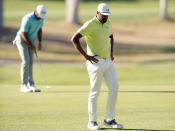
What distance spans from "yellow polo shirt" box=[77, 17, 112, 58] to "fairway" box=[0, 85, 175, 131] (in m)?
1.20

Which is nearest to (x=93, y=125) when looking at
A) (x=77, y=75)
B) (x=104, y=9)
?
(x=104, y=9)

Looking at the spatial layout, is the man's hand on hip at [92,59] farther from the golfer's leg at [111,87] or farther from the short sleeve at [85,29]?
the short sleeve at [85,29]

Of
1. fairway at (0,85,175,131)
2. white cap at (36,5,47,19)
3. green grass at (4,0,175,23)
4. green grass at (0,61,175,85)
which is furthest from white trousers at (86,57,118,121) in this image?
green grass at (4,0,175,23)

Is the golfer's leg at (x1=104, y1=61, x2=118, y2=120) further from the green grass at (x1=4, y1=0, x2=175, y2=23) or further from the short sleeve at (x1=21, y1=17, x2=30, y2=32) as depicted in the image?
the green grass at (x1=4, y1=0, x2=175, y2=23)

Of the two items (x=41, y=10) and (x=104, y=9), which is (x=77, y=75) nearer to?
(x=41, y=10)

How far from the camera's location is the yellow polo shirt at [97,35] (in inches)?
408

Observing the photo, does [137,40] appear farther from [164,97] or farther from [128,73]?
[164,97]

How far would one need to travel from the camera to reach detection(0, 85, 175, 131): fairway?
1058 cm

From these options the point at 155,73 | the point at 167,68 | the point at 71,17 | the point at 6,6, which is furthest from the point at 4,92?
the point at 6,6

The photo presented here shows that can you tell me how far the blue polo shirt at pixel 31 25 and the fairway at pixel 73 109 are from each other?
4.42ft

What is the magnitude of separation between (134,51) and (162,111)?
24364 mm

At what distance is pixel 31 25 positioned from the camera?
15.0 meters

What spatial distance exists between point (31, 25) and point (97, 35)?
15.8 ft

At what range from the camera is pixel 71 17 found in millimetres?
43188
